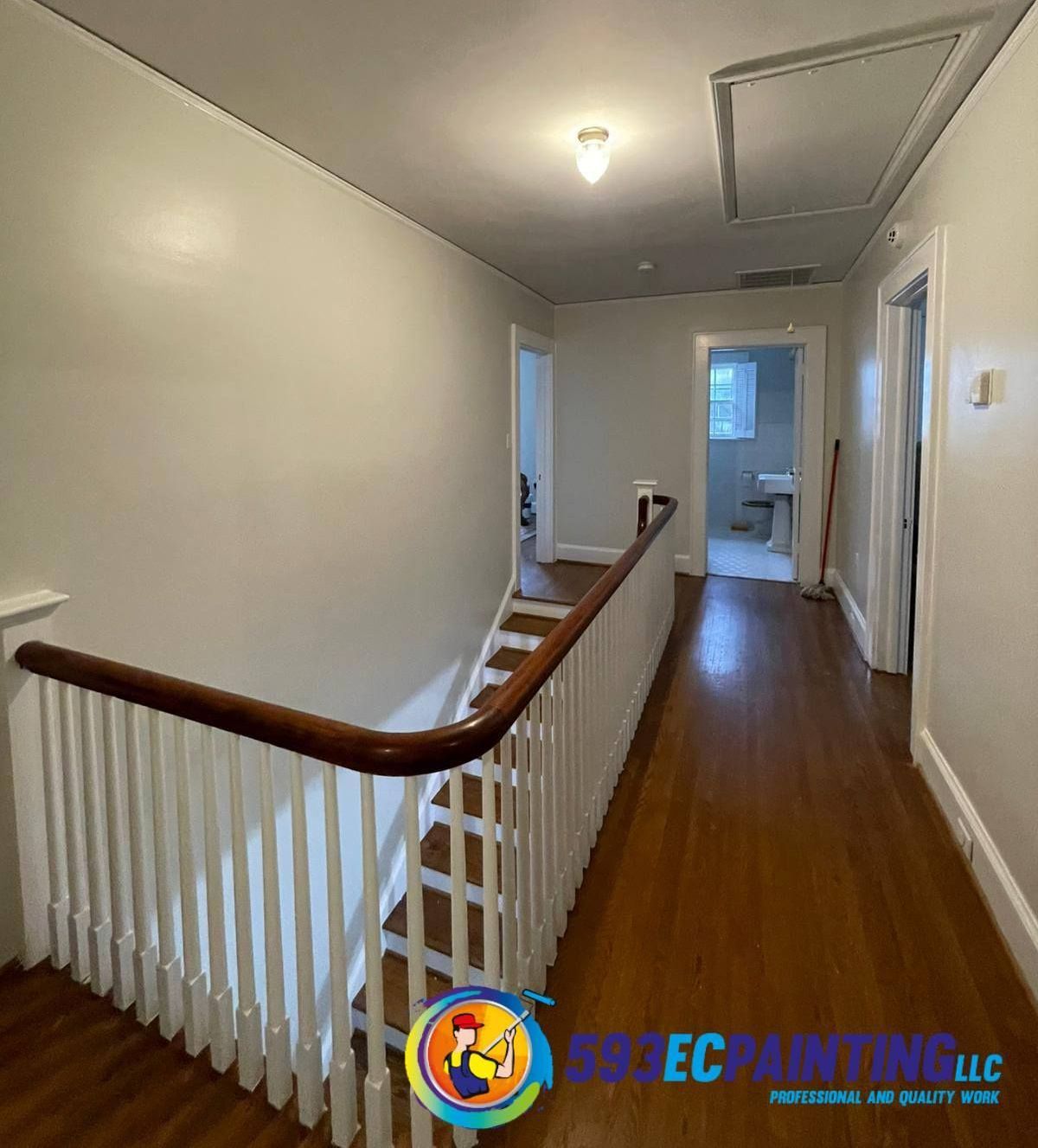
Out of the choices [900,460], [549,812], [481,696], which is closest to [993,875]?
[549,812]

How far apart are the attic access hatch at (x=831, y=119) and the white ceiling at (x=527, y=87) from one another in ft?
0.05

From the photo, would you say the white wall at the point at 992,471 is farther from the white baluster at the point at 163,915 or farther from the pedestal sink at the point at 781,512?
the pedestal sink at the point at 781,512

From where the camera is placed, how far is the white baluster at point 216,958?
146cm

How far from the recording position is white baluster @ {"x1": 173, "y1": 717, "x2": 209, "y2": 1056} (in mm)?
1471

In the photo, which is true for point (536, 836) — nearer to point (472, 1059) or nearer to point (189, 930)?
point (472, 1059)

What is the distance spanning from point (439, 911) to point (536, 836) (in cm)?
183

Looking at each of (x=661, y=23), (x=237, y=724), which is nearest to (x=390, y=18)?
(x=661, y=23)

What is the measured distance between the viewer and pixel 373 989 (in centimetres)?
126

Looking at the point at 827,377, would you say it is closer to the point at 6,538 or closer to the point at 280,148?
the point at 280,148

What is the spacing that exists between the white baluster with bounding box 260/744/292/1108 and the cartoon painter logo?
11.9 inches

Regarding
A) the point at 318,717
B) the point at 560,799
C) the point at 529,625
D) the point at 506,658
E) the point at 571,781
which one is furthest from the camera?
the point at 529,625

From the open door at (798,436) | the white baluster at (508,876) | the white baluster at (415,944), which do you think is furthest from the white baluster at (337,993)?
the open door at (798,436)

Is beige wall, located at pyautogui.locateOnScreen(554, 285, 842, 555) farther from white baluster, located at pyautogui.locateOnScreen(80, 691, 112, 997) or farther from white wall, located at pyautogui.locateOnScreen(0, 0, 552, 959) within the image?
white baluster, located at pyautogui.locateOnScreen(80, 691, 112, 997)

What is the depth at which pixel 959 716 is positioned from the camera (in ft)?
7.83
